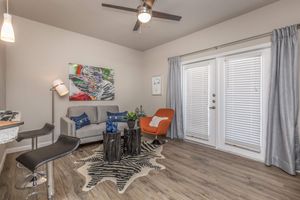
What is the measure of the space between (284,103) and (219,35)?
185 cm

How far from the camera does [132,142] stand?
125 inches

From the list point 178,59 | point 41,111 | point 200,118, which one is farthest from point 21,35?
point 200,118

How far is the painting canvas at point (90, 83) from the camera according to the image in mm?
4090

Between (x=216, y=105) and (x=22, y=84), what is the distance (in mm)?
4201

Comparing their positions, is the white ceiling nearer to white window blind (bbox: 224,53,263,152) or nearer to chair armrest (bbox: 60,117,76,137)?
white window blind (bbox: 224,53,263,152)

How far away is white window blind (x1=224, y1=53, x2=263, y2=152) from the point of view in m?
2.96

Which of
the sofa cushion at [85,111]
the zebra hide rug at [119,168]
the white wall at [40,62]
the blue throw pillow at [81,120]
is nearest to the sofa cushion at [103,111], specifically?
the sofa cushion at [85,111]

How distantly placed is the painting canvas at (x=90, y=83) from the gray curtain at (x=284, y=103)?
3.85 meters

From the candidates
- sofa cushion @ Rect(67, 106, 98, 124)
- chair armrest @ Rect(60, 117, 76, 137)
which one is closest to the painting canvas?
sofa cushion @ Rect(67, 106, 98, 124)

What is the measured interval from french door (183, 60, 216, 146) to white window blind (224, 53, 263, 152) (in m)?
0.33

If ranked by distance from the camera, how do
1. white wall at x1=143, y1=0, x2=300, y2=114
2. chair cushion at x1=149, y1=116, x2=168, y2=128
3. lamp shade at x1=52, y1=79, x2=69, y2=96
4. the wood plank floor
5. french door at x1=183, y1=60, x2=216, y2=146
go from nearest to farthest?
the wood plank floor < white wall at x1=143, y1=0, x2=300, y2=114 < lamp shade at x1=52, y1=79, x2=69, y2=96 < french door at x1=183, y1=60, x2=216, y2=146 < chair cushion at x1=149, y1=116, x2=168, y2=128

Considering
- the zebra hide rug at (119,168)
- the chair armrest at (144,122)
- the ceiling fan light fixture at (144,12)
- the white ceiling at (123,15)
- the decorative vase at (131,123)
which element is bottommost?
the zebra hide rug at (119,168)

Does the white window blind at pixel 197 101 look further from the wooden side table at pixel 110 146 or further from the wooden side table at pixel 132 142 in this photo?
the wooden side table at pixel 110 146

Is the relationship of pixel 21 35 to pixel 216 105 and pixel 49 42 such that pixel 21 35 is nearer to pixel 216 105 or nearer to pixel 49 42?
pixel 49 42
